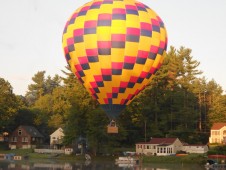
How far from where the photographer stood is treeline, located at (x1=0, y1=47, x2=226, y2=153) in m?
70.2

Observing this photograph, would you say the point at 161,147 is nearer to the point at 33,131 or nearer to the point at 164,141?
the point at 164,141

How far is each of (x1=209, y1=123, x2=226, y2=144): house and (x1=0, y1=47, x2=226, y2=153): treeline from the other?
292 cm

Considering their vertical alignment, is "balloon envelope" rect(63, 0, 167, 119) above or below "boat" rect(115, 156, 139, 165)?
above

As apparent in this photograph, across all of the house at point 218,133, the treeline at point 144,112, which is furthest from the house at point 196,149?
the house at point 218,133

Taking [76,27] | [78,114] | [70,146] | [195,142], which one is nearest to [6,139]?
[70,146]

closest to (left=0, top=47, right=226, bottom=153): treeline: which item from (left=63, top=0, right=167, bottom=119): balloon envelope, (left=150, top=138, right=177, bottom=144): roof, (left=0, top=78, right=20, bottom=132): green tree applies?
(left=0, top=78, right=20, bottom=132): green tree

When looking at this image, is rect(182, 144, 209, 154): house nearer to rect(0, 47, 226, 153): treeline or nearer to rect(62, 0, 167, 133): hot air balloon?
rect(0, 47, 226, 153): treeline

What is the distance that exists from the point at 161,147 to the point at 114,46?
37.5 metres

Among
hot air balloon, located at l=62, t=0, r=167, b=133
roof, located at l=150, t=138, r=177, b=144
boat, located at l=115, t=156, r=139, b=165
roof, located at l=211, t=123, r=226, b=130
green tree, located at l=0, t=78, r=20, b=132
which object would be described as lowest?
boat, located at l=115, t=156, r=139, b=165

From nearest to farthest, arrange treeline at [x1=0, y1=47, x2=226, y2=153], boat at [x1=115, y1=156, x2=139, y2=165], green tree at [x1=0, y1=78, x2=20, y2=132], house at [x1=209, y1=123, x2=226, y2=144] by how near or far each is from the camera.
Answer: boat at [x1=115, y1=156, x2=139, y2=165] < treeline at [x1=0, y1=47, x2=226, y2=153] < green tree at [x1=0, y1=78, x2=20, y2=132] < house at [x1=209, y1=123, x2=226, y2=144]

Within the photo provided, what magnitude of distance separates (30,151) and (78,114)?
14.2 metres

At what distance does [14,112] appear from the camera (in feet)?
274

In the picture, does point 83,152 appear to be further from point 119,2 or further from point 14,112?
point 119,2

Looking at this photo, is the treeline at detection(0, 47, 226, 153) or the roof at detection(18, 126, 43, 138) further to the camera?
the roof at detection(18, 126, 43, 138)
